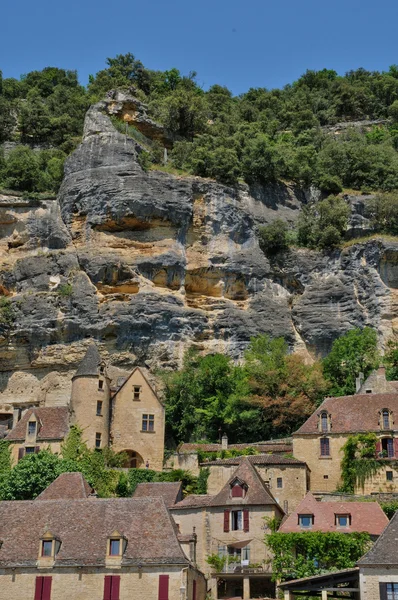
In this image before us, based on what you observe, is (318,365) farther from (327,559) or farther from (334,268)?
(327,559)

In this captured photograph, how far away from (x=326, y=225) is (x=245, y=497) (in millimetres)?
31107

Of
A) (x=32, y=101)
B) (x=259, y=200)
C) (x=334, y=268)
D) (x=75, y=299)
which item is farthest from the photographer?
(x=32, y=101)

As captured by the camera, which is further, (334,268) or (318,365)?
(334,268)

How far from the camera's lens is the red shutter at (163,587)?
32438 millimetres

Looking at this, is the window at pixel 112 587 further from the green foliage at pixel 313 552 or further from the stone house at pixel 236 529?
the green foliage at pixel 313 552

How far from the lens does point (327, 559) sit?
119 feet

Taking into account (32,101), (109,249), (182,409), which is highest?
(32,101)

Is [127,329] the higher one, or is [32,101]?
[32,101]

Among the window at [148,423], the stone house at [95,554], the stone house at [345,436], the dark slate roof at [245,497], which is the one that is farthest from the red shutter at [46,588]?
the window at [148,423]

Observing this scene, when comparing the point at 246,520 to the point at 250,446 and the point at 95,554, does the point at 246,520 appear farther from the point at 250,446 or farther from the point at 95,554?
the point at 250,446

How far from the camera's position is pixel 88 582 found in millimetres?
32906

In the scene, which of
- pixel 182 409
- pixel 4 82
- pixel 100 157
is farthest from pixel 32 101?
pixel 182 409

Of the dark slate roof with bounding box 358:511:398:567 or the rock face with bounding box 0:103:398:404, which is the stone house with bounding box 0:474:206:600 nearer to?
the dark slate roof with bounding box 358:511:398:567

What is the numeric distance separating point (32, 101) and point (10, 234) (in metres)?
25.1
